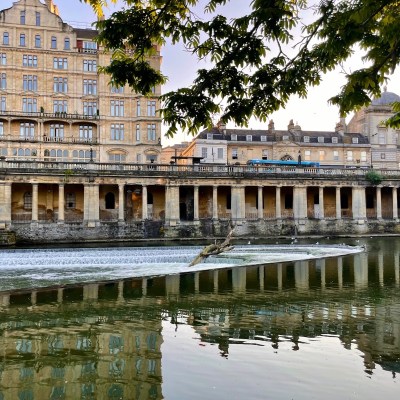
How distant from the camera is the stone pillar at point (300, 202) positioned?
46531 millimetres

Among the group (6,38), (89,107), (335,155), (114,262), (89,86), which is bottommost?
(114,262)

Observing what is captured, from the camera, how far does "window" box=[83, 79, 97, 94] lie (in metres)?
55.6

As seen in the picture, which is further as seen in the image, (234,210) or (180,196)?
(180,196)

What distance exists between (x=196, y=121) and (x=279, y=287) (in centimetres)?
1081

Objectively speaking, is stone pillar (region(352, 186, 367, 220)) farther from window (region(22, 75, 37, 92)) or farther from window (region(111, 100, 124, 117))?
window (region(22, 75, 37, 92))

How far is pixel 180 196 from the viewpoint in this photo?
→ 48.2 m

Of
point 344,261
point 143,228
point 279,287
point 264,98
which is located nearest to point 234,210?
point 143,228

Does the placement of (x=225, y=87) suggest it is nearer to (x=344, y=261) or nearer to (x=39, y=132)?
(x=344, y=261)

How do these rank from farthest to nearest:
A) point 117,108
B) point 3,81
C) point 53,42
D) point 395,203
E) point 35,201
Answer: point 117,108, point 53,42, point 3,81, point 395,203, point 35,201

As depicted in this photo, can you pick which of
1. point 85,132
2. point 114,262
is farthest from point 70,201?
point 114,262

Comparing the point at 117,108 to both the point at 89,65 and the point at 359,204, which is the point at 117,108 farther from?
the point at 359,204

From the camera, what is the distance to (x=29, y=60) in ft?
175

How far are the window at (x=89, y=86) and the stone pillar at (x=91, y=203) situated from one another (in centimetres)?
1854

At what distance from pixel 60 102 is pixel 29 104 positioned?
360cm
